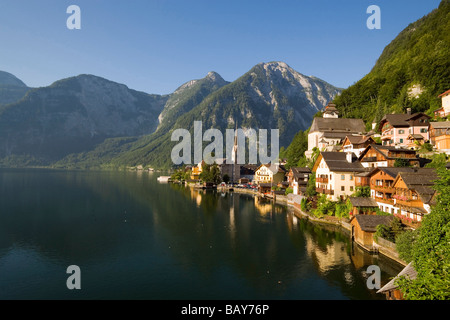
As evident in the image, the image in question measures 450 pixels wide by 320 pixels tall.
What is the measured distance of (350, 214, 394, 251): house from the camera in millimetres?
40469

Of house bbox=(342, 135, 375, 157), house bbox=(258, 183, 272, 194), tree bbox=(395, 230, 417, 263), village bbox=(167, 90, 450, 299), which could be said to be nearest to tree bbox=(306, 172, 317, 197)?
village bbox=(167, 90, 450, 299)

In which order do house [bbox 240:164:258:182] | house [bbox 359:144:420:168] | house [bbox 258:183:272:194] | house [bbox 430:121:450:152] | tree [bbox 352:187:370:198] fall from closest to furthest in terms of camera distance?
tree [bbox 352:187:370:198] < house [bbox 359:144:420:168] < house [bbox 430:121:450:152] < house [bbox 258:183:272:194] < house [bbox 240:164:258:182]

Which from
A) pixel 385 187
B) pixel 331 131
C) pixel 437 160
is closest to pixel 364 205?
pixel 385 187

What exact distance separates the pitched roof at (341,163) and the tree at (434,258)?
32.6 meters

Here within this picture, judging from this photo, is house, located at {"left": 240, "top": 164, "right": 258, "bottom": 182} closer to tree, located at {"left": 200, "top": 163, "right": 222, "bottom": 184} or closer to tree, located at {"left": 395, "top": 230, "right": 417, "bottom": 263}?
tree, located at {"left": 200, "top": 163, "right": 222, "bottom": 184}

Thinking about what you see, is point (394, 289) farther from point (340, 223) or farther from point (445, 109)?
point (445, 109)

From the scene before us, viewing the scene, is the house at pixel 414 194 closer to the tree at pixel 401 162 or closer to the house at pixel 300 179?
the tree at pixel 401 162

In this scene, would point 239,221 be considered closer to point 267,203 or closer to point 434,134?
point 267,203

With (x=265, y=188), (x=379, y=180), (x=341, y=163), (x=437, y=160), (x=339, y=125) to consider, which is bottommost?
(x=265, y=188)

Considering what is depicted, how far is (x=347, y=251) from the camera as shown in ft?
134

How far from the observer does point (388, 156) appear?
2108 inches

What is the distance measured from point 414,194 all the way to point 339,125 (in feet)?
205

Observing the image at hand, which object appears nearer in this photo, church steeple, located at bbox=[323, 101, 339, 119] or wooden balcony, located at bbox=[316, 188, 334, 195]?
wooden balcony, located at bbox=[316, 188, 334, 195]

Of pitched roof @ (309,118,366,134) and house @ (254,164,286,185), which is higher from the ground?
pitched roof @ (309,118,366,134)
